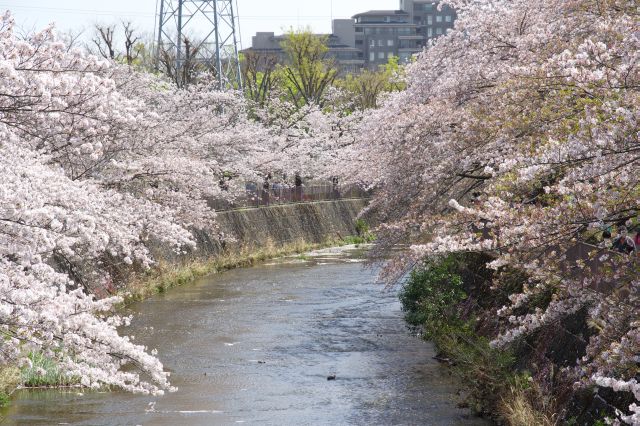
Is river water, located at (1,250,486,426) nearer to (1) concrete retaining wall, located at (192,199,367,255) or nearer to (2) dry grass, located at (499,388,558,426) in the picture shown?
(2) dry grass, located at (499,388,558,426)

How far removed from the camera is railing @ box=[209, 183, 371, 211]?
124ft

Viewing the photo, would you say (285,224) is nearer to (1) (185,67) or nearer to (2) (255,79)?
(1) (185,67)

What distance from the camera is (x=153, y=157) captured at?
2352 cm

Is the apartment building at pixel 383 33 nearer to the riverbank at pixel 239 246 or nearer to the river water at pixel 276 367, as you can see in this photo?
the riverbank at pixel 239 246

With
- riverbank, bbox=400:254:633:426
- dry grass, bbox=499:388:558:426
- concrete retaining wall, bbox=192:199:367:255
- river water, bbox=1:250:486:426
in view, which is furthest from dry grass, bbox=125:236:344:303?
dry grass, bbox=499:388:558:426

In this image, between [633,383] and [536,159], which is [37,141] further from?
[633,383]

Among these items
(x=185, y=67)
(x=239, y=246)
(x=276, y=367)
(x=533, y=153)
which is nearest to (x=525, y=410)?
(x=533, y=153)

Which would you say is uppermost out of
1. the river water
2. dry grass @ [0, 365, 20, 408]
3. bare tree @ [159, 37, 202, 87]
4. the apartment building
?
the apartment building

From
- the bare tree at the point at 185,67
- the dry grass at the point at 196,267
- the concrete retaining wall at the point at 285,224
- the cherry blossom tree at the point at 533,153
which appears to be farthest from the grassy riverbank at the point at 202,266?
the bare tree at the point at 185,67

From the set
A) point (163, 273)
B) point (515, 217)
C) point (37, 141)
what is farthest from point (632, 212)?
point (163, 273)

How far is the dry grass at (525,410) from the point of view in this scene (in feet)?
36.2

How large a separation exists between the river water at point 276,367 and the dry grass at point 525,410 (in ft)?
3.31

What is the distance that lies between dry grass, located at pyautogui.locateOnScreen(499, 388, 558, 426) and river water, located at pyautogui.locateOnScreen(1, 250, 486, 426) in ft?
3.31

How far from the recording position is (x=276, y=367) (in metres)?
17.0
